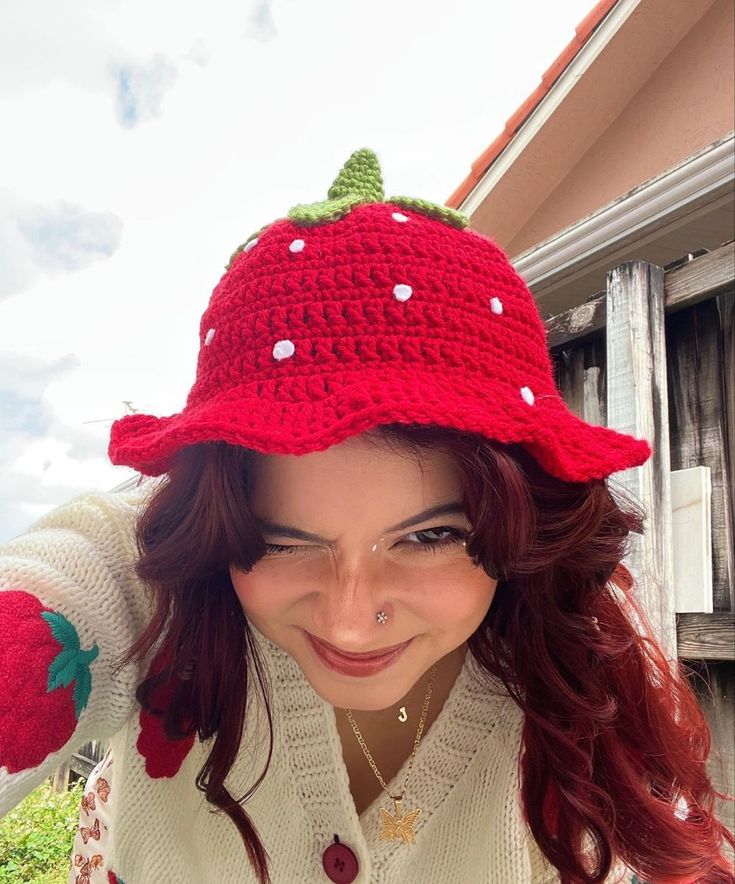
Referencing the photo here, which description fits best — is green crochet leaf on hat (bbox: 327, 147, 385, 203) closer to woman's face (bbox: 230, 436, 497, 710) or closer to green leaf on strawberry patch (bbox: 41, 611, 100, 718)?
woman's face (bbox: 230, 436, 497, 710)

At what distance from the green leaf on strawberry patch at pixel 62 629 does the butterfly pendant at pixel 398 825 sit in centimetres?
52

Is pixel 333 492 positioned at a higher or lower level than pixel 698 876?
higher

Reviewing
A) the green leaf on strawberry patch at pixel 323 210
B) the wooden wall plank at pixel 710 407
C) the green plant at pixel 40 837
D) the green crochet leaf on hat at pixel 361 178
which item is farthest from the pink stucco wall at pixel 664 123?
the green plant at pixel 40 837

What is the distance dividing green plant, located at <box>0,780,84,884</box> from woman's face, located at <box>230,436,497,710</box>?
423 millimetres

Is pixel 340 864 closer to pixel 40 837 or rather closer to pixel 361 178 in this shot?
pixel 40 837

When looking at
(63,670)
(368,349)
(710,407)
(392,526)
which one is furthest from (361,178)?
(710,407)

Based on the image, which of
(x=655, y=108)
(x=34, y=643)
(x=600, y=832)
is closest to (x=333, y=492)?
(x=34, y=643)

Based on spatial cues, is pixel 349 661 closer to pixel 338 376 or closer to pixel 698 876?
pixel 338 376

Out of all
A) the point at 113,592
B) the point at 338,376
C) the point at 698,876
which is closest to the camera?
the point at 338,376

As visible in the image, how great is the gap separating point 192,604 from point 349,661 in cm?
25

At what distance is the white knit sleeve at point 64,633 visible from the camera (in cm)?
80

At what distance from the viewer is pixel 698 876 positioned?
3.49 ft

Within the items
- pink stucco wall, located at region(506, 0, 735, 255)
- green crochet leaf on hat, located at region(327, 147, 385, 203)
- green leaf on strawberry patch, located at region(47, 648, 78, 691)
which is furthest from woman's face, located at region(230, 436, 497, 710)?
pink stucco wall, located at region(506, 0, 735, 255)

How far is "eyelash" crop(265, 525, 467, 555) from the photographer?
2.84ft
